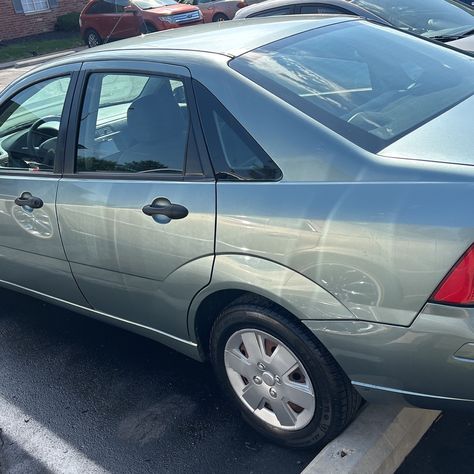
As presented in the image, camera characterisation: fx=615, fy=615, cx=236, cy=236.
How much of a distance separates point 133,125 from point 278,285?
118 centimetres

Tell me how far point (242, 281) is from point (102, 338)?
1.62 meters

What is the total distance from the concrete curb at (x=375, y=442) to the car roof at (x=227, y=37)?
5.41 ft

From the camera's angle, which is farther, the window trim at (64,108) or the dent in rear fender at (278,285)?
the window trim at (64,108)

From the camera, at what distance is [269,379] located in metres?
2.56

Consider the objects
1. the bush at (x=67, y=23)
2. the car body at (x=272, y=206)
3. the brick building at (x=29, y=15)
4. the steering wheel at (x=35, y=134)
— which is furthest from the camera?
the bush at (x=67, y=23)

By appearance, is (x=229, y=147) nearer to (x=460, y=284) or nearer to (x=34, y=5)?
(x=460, y=284)

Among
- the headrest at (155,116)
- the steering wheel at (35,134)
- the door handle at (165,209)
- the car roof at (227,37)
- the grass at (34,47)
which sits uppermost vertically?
the car roof at (227,37)

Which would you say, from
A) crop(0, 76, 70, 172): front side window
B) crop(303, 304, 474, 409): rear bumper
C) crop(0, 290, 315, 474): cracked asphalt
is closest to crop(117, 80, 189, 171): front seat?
crop(0, 76, 70, 172): front side window

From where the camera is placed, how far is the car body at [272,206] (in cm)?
203

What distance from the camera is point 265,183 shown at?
91.1 inches

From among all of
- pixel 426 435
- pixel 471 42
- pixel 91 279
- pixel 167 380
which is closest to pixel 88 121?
pixel 91 279

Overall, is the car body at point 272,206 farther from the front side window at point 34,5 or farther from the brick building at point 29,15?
the front side window at point 34,5

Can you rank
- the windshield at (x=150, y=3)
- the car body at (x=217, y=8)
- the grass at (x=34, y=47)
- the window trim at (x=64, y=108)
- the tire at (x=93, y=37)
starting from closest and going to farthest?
the window trim at (x=64, y=108)
the windshield at (x=150, y=3)
the car body at (x=217, y=8)
the tire at (x=93, y=37)
the grass at (x=34, y=47)

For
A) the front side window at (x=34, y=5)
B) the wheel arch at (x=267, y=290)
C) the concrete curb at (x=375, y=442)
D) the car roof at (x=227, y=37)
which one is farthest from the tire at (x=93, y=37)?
the concrete curb at (x=375, y=442)
